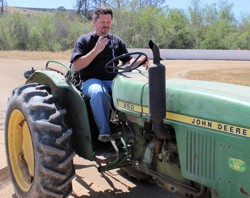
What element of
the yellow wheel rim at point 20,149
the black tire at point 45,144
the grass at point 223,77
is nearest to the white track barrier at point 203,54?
the grass at point 223,77

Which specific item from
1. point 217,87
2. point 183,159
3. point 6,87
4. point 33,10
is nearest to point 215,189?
point 183,159

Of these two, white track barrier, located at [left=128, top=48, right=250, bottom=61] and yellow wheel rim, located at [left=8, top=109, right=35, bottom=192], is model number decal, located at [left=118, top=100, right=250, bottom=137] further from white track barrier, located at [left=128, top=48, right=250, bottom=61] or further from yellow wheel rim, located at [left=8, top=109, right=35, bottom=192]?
white track barrier, located at [left=128, top=48, right=250, bottom=61]

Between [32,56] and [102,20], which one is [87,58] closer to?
[102,20]

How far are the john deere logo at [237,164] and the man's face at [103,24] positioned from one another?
209 cm

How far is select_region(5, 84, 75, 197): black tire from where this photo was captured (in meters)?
3.52

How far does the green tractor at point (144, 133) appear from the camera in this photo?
2770 millimetres

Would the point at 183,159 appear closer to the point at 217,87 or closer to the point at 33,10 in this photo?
the point at 217,87

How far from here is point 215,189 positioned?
289cm

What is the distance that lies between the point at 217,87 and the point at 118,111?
3.54ft

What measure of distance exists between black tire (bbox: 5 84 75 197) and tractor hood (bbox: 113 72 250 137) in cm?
58

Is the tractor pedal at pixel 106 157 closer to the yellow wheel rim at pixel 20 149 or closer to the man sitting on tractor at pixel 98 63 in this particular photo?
the man sitting on tractor at pixel 98 63

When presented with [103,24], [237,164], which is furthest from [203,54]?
[237,164]

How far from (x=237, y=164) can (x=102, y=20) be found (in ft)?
7.14

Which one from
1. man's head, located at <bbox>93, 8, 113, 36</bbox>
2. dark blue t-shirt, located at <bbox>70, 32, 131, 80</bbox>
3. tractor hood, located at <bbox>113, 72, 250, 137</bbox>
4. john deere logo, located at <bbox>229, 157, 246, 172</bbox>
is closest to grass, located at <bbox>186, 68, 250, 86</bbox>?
dark blue t-shirt, located at <bbox>70, 32, 131, 80</bbox>
